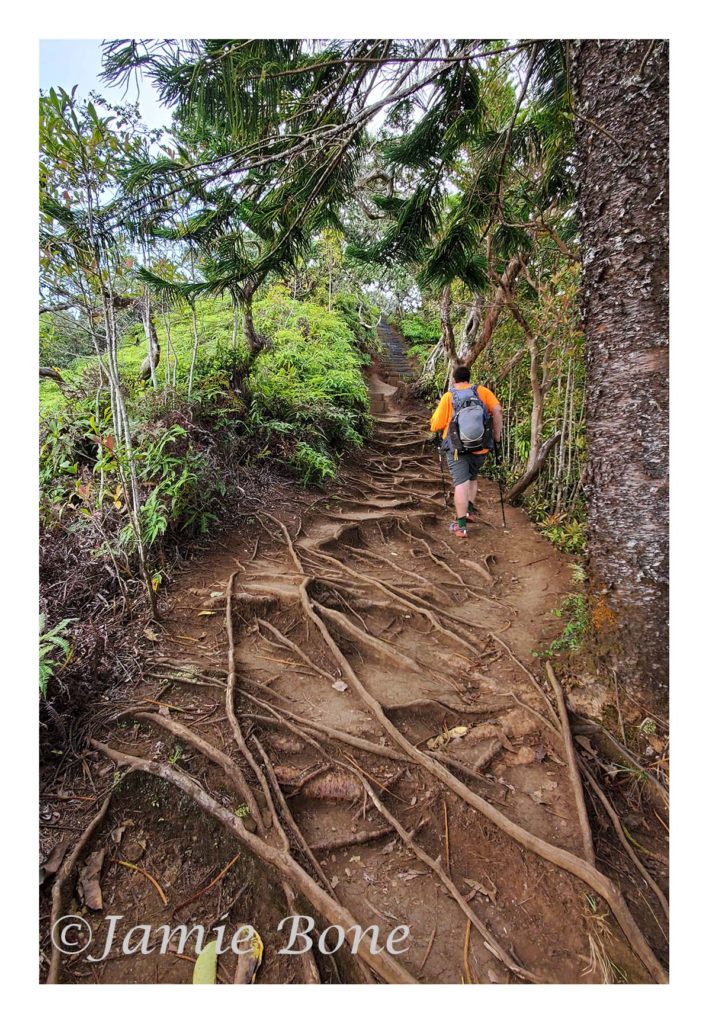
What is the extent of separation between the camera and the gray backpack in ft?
13.1

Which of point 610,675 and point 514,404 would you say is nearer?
point 610,675

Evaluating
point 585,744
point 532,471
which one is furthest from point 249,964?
point 532,471

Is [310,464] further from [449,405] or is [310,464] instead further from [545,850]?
[545,850]

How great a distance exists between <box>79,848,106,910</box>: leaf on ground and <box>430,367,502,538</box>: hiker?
373cm

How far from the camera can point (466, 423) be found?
4.03m

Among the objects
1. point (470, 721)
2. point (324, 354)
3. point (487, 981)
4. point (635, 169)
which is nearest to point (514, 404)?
point (324, 354)

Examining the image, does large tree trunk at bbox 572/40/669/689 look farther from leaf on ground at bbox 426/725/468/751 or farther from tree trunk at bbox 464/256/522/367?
tree trunk at bbox 464/256/522/367

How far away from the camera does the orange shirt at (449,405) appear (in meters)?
4.14

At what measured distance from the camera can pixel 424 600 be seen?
3.41 m

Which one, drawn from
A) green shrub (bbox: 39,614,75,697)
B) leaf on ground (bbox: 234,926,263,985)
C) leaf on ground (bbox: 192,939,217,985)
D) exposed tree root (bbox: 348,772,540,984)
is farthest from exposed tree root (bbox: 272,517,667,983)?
green shrub (bbox: 39,614,75,697)

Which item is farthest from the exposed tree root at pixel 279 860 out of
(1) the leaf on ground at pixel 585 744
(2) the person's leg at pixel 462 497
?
(2) the person's leg at pixel 462 497

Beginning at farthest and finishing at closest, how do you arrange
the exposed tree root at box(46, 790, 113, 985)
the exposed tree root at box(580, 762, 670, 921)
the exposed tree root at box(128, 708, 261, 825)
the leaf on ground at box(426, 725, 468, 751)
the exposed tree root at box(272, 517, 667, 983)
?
1. the leaf on ground at box(426, 725, 468, 751)
2. the exposed tree root at box(128, 708, 261, 825)
3. the exposed tree root at box(580, 762, 670, 921)
4. the exposed tree root at box(272, 517, 667, 983)
5. the exposed tree root at box(46, 790, 113, 985)

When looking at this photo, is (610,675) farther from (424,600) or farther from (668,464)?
(424,600)
